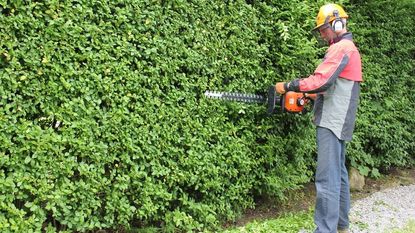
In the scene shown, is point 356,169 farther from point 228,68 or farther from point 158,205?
point 158,205

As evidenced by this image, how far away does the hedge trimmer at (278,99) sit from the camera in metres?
4.32

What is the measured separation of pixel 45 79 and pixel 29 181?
30.4 inches

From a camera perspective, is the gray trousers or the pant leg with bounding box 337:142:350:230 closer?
the gray trousers

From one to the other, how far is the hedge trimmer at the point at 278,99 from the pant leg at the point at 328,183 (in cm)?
37

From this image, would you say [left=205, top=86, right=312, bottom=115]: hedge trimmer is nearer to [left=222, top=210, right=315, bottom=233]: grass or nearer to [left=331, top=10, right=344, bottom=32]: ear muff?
[left=331, top=10, right=344, bottom=32]: ear muff

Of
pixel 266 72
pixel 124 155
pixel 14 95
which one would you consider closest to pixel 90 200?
pixel 124 155

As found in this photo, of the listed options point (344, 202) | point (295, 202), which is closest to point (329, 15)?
point (344, 202)

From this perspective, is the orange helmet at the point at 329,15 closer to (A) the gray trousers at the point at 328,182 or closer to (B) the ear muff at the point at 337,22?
(B) the ear muff at the point at 337,22

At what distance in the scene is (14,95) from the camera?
3158 mm

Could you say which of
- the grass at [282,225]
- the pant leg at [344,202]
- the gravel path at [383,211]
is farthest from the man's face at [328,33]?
the gravel path at [383,211]

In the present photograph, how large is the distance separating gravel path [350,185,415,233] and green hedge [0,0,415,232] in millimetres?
789

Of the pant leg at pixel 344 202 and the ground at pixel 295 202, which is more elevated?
the pant leg at pixel 344 202

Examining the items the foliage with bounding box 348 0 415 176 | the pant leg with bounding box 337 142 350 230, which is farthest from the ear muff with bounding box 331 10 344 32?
the foliage with bounding box 348 0 415 176

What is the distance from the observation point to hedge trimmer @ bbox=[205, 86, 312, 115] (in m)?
4.32
